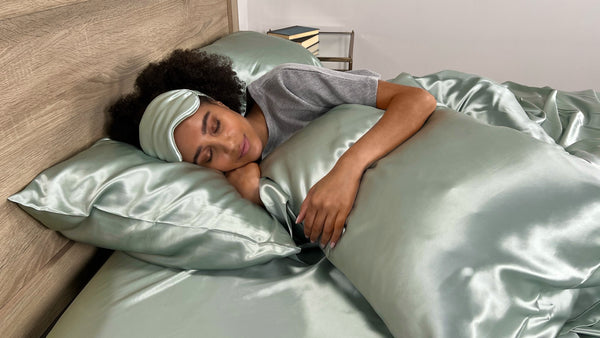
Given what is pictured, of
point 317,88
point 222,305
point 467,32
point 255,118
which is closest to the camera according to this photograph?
point 222,305

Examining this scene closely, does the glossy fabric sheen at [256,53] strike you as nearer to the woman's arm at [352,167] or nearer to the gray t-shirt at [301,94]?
the gray t-shirt at [301,94]

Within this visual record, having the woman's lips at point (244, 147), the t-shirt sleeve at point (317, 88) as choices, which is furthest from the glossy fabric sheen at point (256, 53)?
the woman's lips at point (244, 147)

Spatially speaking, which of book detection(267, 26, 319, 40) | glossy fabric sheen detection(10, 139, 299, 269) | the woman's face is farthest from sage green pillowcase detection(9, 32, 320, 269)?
book detection(267, 26, 319, 40)

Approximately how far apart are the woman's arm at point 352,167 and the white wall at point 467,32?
A: 4.84 ft

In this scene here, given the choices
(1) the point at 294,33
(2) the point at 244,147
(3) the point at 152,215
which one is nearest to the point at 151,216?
(3) the point at 152,215

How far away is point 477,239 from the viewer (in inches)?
23.9

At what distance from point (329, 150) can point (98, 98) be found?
51 cm

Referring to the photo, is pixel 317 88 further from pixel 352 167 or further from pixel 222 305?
pixel 222 305

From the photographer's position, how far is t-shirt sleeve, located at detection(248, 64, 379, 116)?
1.02m

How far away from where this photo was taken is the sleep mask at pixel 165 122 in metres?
0.88

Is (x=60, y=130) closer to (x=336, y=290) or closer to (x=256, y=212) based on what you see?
(x=256, y=212)

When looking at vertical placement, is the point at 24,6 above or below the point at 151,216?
above

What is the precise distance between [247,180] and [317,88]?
0.93ft

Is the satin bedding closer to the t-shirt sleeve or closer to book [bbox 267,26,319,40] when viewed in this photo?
the t-shirt sleeve
